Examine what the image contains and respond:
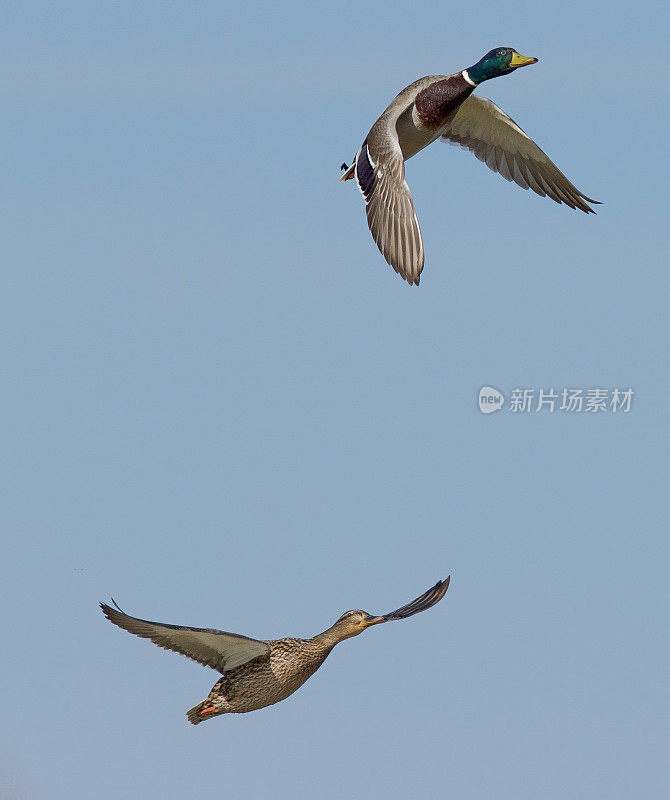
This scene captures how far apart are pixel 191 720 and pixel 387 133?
648 centimetres

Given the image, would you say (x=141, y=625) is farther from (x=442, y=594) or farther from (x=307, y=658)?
(x=442, y=594)

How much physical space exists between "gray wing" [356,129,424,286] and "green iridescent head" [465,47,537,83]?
147 cm

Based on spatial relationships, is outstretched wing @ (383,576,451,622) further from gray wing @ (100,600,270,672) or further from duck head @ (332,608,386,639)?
gray wing @ (100,600,270,672)

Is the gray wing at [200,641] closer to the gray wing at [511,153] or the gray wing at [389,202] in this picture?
the gray wing at [389,202]

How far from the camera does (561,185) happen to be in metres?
20.0

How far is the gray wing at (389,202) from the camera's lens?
14.3 meters

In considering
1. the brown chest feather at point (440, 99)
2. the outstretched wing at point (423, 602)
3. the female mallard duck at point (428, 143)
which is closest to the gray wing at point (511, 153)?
the female mallard duck at point (428, 143)

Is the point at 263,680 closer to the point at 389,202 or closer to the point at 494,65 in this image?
the point at 389,202

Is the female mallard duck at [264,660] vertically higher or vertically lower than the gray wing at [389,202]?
lower

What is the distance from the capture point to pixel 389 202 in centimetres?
1500

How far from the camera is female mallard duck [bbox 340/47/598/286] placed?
14680mm

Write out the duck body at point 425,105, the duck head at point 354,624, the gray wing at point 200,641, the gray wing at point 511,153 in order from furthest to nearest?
1. the gray wing at point 511,153
2. the duck body at point 425,105
3. the duck head at point 354,624
4. the gray wing at point 200,641

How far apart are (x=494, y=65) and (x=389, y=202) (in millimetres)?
3102

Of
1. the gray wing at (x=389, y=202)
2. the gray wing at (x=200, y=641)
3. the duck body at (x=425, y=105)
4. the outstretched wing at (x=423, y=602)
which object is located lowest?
the outstretched wing at (x=423, y=602)
